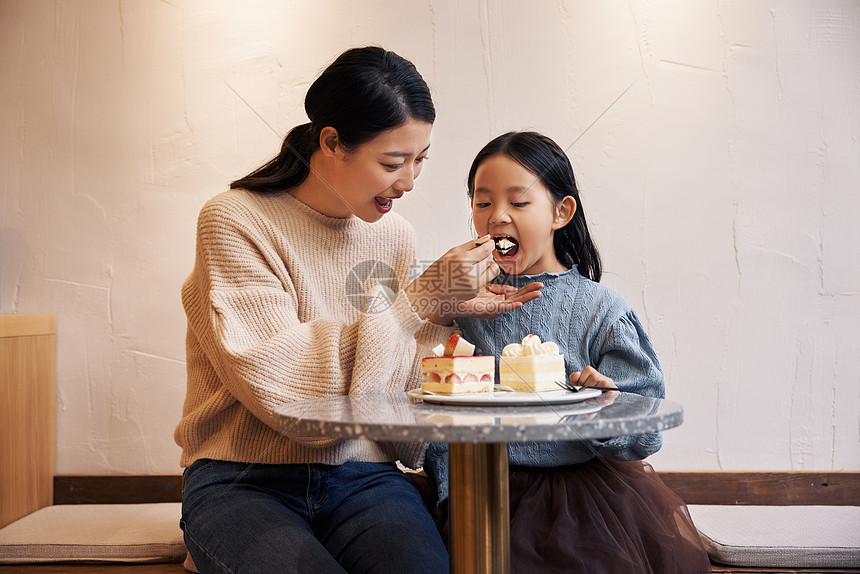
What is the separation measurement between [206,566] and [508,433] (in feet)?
2.22

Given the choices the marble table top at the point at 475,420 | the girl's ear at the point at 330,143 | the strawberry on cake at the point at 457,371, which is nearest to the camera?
the marble table top at the point at 475,420

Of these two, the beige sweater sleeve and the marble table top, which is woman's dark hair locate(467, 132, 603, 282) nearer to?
the beige sweater sleeve

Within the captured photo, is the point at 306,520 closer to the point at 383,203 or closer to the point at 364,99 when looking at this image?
the point at 383,203

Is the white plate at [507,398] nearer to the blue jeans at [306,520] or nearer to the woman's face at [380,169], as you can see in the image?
the blue jeans at [306,520]

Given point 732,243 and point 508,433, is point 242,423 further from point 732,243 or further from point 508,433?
point 732,243

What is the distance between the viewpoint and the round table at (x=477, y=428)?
81 cm

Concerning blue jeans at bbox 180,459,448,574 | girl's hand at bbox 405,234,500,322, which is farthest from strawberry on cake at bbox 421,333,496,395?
blue jeans at bbox 180,459,448,574

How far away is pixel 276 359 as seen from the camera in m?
1.20

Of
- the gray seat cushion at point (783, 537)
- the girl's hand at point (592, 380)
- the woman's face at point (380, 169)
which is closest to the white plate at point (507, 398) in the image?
the girl's hand at point (592, 380)

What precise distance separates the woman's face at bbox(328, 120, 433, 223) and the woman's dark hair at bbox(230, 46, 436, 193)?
0.06 feet

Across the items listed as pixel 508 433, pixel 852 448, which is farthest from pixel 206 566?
pixel 852 448

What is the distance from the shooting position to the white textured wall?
7.07ft

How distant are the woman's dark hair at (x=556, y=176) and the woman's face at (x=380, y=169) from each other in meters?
0.22

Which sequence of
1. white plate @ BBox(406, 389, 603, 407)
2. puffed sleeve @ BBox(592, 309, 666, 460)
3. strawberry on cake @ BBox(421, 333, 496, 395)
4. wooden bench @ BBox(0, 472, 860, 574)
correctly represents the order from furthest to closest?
wooden bench @ BBox(0, 472, 860, 574) < puffed sleeve @ BBox(592, 309, 666, 460) < strawberry on cake @ BBox(421, 333, 496, 395) < white plate @ BBox(406, 389, 603, 407)
